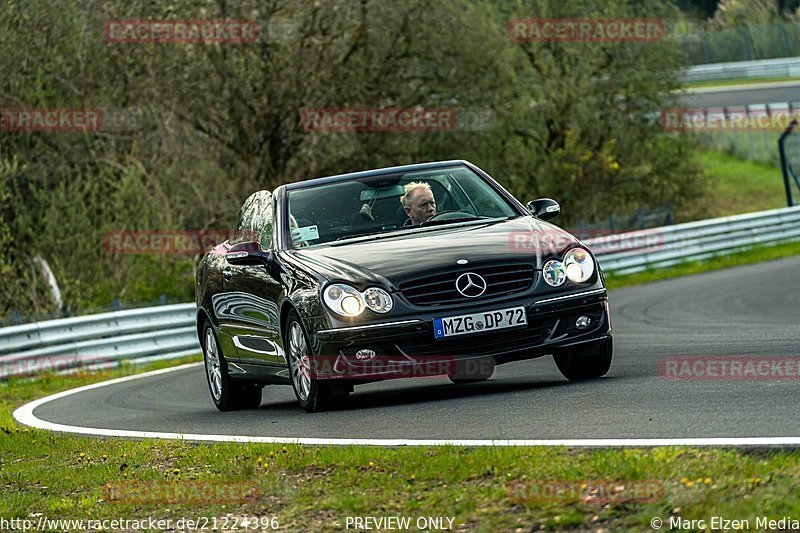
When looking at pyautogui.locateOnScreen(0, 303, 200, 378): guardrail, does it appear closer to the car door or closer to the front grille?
the car door

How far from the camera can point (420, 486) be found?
636 cm

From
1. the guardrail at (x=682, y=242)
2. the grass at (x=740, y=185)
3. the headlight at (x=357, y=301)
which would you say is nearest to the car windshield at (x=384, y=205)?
the headlight at (x=357, y=301)

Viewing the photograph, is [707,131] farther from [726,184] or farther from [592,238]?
[592,238]

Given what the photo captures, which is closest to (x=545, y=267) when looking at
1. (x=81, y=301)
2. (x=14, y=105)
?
(x=81, y=301)

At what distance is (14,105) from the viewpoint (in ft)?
94.5

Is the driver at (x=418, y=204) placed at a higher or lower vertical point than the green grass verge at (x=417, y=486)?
higher

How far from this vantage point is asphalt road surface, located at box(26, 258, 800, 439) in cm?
756

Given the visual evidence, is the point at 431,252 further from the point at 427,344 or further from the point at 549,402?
the point at 549,402

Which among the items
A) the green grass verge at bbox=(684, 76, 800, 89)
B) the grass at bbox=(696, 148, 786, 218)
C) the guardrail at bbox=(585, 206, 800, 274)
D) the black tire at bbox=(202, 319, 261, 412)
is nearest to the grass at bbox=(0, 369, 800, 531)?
the black tire at bbox=(202, 319, 261, 412)

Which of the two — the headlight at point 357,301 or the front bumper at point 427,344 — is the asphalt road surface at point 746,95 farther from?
the headlight at point 357,301

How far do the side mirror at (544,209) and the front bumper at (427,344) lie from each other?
4.03 feet

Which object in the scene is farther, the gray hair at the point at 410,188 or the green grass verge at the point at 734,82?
the green grass verge at the point at 734,82

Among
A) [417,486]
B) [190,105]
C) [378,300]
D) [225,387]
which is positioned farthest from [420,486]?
[190,105]

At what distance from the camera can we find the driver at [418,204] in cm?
1063
